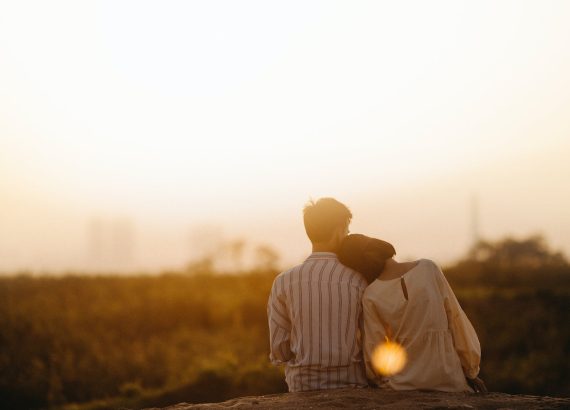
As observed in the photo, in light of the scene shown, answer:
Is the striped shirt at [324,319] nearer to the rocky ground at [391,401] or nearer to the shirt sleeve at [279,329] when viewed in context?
the shirt sleeve at [279,329]

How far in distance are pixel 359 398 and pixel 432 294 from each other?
93 centimetres

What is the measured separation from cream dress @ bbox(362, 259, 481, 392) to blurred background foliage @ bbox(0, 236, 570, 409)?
7659 mm

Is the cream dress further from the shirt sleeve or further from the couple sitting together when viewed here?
the shirt sleeve

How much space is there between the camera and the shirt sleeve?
6199 mm

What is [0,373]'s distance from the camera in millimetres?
16266

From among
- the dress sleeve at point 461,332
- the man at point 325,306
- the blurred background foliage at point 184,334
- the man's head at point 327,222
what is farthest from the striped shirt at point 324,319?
the blurred background foliage at point 184,334

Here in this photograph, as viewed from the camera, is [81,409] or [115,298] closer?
[81,409]

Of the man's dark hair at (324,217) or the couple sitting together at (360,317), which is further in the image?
the man's dark hair at (324,217)

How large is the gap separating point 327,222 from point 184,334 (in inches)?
617

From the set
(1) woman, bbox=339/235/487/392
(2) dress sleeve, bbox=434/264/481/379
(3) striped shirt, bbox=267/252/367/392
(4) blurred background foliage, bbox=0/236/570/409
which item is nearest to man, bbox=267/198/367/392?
(3) striped shirt, bbox=267/252/367/392

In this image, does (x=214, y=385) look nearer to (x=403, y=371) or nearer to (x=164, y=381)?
(x=164, y=381)

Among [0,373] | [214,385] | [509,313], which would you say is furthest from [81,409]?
[509,313]

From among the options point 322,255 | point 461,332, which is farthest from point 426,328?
point 322,255

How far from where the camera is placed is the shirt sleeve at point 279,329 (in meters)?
6.20
